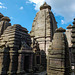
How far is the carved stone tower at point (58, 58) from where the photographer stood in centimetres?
854

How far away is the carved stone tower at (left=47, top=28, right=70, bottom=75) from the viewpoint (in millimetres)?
8539

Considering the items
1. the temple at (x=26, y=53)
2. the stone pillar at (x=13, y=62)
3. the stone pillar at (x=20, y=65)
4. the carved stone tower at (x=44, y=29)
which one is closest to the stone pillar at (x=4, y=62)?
the temple at (x=26, y=53)

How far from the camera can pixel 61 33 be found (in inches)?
381

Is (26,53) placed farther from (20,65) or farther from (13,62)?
(13,62)

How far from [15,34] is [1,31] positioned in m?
4.33

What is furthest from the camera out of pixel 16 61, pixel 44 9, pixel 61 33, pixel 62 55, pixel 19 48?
pixel 44 9

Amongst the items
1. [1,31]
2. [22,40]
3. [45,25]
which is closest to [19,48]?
[22,40]

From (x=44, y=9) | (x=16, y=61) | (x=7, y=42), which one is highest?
(x=44, y=9)

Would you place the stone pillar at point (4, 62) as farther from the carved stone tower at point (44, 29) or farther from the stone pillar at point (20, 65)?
the carved stone tower at point (44, 29)

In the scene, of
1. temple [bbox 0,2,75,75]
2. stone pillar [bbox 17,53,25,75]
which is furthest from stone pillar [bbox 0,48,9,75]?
stone pillar [bbox 17,53,25,75]

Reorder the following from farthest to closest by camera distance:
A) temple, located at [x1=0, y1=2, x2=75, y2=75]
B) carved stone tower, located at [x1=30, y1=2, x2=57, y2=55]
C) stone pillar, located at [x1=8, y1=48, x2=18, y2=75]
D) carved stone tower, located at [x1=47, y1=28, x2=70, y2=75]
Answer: carved stone tower, located at [x1=30, y1=2, x2=57, y2=55]
stone pillar, located at [x1=8, y1=48, x2=18, y2=75]
temple, located at [x1=0, y1=2, x2=75, y2=75]
carved stone tower, located at [x1=47, y1=28, x2=70, y2=75]

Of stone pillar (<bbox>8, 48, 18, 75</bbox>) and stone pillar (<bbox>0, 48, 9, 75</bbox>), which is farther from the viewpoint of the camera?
stone pillar (<bbox>8, 48, 18, 75</bbox>)

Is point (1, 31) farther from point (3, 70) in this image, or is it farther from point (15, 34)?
point (3, 70)

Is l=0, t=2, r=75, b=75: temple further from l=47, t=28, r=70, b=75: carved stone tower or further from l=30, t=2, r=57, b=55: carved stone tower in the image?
l=30, t=2, r=57, b=55: carved stone tower
